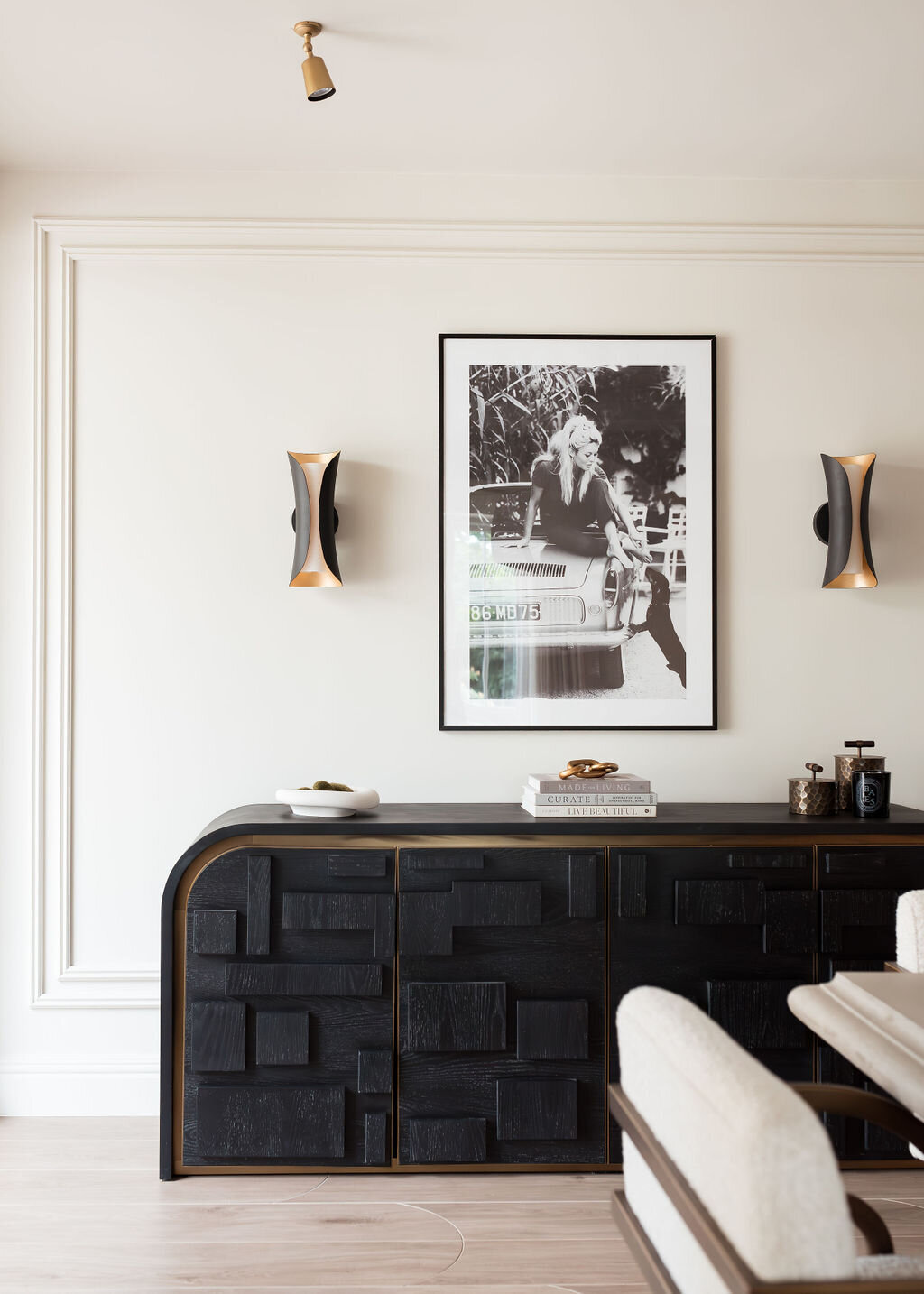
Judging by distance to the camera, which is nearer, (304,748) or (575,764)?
(575,764)

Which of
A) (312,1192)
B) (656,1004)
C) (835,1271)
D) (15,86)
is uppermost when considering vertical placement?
(15,86)

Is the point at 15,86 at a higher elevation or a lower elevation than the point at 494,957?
higher

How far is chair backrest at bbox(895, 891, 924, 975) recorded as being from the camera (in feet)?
4.89

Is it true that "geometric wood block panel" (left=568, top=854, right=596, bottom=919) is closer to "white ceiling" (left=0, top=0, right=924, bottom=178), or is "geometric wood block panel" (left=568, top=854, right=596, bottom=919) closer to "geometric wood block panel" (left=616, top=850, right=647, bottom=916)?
"geometric wood block panel" (left=616, top=850, right=647, bottom=916)

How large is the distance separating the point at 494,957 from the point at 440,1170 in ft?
1.72

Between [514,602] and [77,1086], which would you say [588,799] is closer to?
[514,602]

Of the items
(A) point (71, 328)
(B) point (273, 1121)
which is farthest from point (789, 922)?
(A) point (71, 328)

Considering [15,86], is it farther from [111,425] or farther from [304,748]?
[304,748]

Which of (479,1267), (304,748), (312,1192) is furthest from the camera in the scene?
(304,748)

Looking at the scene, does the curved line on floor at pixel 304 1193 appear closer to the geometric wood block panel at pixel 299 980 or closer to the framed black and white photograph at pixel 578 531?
the geometric wood block panel at pixel 299 980

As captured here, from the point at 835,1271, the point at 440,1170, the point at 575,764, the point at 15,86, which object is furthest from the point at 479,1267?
the point at 15,86

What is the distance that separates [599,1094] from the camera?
2.34 metres

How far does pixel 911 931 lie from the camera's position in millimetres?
1515

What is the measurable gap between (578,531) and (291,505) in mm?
809
